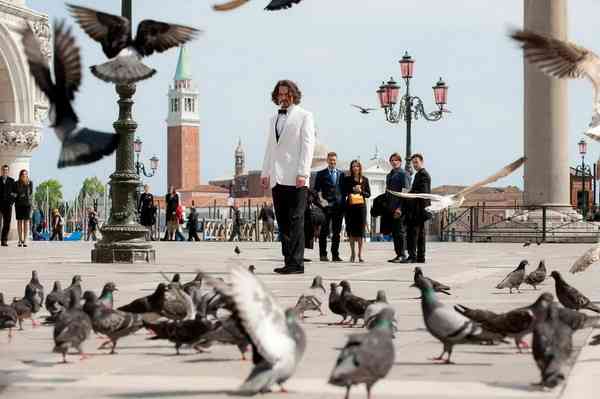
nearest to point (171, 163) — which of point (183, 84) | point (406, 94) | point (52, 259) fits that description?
point (183, 84)

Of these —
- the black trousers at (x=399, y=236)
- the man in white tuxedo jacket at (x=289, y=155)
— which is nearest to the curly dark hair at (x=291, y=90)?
the man in white tuxedo jacket at (x=289, y=155)

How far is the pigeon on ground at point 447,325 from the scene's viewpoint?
5527 millimetres

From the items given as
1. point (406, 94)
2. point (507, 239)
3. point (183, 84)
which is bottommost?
point (507, 239)

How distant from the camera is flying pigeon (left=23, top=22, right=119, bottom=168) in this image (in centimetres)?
462

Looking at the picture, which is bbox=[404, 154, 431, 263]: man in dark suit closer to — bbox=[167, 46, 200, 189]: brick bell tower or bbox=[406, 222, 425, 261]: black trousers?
bbox=[406, 222, 425, 261]: black trousers

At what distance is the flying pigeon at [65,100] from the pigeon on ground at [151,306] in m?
2.02

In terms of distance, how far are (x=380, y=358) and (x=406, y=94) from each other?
28.0 metres

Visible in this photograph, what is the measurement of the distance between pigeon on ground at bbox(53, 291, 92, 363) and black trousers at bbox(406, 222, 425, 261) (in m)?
11.2

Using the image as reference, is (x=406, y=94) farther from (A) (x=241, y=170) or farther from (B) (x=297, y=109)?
(A) (x=241, y=170)

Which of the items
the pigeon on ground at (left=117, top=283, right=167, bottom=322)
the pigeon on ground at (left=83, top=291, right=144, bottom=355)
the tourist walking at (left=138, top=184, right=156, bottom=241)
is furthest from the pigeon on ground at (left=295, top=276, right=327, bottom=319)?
the tourist walking at (left=138, top=184, right=156, bottom=241)

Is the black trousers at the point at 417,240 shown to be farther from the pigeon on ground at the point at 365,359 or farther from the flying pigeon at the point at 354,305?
the pigeon on ground at the point at 365,359

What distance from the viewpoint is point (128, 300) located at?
9.05 metres

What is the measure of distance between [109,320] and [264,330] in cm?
192

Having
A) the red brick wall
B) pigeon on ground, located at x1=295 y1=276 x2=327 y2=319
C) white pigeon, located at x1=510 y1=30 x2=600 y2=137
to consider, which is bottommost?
pigeon on ground, located at x1=295 y1=276 x2=327 y2=319
